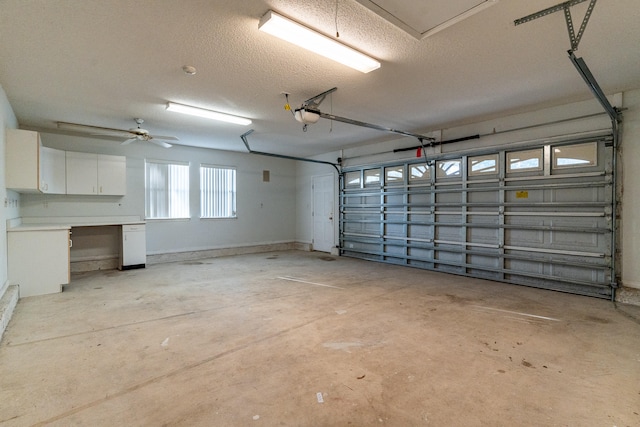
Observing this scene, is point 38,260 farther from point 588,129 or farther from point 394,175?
point 588,129

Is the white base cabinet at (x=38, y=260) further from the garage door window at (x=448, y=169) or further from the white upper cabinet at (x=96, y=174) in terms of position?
the garage door window at (x=448, y=169)

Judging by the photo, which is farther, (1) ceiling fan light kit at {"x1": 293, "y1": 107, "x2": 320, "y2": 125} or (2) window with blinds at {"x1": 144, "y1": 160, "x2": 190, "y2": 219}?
(2) window with blinds at {"x1": 144, "y1": 160, "x2": 190, "y2": 219}

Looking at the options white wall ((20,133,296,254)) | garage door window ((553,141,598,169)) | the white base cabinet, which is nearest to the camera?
the white base cabinet

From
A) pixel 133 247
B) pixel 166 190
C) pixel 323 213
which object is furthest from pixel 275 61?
pixel 323 213

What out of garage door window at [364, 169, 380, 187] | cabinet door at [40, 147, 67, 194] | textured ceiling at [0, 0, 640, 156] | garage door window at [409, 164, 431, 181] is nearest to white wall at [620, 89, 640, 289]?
textured ceiling at [0, 0, 640, 156]

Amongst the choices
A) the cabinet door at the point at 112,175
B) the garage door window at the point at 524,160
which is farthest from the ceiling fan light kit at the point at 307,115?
the cabinet door at the point at 112,175

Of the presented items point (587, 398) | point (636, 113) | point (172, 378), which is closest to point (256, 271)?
point (172, 378)

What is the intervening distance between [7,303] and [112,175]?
3501 millimetres

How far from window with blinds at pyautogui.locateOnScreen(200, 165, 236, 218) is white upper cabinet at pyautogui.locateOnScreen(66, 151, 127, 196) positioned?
72.3 inches

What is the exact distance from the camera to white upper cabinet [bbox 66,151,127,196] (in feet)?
19.3

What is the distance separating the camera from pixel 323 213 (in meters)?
8.73

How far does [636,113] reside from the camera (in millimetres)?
4012

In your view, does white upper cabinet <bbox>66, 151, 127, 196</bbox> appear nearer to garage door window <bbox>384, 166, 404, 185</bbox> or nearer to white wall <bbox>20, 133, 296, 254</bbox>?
white wall <bbox>20, 133, 296, 254</bbox>

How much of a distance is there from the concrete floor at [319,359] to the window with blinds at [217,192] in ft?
12.1
